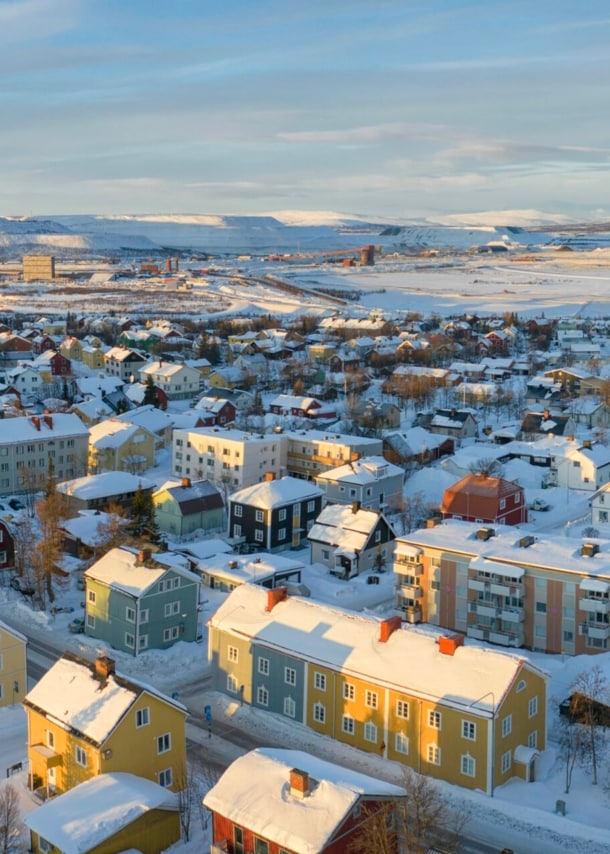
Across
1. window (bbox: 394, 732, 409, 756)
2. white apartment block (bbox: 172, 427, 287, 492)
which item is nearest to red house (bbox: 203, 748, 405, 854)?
window (bbox: 394, 732, 409, 756)

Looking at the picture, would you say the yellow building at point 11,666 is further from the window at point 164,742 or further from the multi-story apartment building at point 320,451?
the multi-story apartment building at point 320,451

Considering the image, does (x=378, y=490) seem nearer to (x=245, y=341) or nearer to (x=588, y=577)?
(x=588, y=577)

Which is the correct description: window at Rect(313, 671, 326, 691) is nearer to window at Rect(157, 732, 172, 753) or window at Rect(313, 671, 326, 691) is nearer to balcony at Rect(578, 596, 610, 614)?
window at Rect(157, 732, 172, 753)

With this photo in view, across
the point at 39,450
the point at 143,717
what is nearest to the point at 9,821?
the point at 143,717

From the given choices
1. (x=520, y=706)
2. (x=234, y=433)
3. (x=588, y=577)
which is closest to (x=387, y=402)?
(x=234, y=433)

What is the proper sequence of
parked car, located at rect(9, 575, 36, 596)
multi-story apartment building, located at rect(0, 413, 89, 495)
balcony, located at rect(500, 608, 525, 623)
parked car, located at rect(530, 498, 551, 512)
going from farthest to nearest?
multi-story apartment building, located at rect(0, 413, 89, 495), parked car, located at rect(530, 498, 551, 512), parked car, located at rect(9, 575, 36, 596), balcony, located at rect(500, 608, 525, 623)

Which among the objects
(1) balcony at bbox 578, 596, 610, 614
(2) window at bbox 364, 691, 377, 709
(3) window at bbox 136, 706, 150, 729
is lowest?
(2) window at bbox 364, 691, 377, 709
